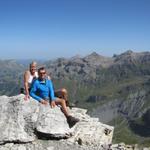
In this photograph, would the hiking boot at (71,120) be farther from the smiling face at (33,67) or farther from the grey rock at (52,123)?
the smiling face at (33,67)

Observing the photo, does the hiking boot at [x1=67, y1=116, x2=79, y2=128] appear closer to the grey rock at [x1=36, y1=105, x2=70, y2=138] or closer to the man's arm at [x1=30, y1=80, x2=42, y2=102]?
the grey rock at [x1=36, y1=105, x2=70, y2=138]

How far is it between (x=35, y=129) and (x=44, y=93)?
116 inches

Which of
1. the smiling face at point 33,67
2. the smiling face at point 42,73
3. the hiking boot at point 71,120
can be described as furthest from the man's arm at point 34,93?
the hiking boot at point 71,120

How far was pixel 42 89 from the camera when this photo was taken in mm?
25109

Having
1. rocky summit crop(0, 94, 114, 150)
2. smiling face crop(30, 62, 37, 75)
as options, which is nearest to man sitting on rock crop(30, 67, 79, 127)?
rocky summit crop(0, 94, 114, 150)

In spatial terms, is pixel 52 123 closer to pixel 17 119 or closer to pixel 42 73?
pixel 17 119

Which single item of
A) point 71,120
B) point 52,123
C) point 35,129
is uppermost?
point 52,123

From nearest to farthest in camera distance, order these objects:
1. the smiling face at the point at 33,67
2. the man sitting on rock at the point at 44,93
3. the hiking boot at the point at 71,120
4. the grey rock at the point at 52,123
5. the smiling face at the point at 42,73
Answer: the grey rock at the point at 52,123
the smiling face at the point at 42,73
the man sitting on rock at the point at 44,93
the smiling face at the point at 33,67
the hiking boot at the point at 71,120

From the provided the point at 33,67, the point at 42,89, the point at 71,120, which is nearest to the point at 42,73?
the point at 42,89

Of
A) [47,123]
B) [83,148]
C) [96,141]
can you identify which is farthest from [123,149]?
[47,123]

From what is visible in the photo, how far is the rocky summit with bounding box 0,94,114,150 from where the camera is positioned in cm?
2341

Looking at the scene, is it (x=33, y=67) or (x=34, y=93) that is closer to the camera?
(x=34, y=93)

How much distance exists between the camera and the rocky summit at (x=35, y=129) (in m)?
23.4

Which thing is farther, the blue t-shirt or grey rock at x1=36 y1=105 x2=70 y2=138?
the blue t-shirt
